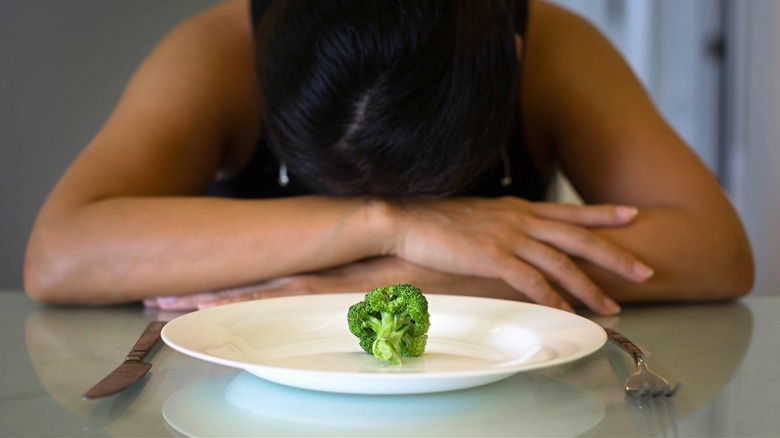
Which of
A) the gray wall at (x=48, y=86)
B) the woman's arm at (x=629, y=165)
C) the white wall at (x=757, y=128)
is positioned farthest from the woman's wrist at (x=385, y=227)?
the white wall at (x=757, y=128)

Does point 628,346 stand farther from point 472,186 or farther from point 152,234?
point 472,186

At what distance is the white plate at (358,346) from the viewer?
2.00 ft

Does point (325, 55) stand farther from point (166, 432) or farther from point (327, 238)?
point (166, 432)

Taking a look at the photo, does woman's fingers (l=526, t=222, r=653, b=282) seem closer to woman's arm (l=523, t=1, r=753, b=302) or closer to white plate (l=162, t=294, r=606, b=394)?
woman's arm (l=523, t=1, r=753, b=302)

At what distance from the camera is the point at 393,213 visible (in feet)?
3.81

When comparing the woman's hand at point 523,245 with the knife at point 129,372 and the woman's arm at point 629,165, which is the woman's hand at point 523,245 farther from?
the knife at point 129,372

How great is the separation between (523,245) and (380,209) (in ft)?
0.66

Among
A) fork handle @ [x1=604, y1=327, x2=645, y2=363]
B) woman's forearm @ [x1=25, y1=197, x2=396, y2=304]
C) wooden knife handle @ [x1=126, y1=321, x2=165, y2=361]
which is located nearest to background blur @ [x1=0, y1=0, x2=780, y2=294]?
woman's forearm @ [x1=25, y1=197, x2=396, y2=304]

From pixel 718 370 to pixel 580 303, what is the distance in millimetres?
398

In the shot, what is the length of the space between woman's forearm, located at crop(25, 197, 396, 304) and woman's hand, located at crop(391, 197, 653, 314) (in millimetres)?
75

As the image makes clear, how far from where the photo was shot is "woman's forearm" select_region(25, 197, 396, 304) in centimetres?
115

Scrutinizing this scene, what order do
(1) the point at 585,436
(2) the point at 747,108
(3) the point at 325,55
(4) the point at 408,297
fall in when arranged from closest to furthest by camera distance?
(1) the point at 585,436 → (4) the point at 408,297 → (3) the point at 325,55 → (2) the point at 747,108

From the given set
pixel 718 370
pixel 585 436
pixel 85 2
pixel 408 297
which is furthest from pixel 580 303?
pixel 85 2

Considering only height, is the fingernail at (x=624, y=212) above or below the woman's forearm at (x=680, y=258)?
above
